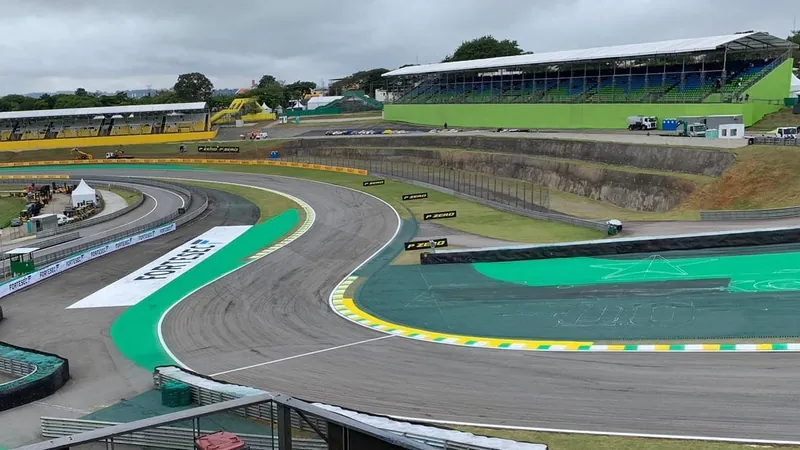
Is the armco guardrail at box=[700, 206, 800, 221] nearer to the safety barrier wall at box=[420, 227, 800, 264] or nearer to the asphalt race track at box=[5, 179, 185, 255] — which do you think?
the safety barrier wall at box=[420, 227, 800, 264]

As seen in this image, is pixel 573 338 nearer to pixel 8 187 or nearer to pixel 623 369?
pixel 623 369

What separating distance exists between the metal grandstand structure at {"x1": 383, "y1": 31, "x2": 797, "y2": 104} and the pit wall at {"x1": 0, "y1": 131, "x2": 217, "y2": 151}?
39.3 metres

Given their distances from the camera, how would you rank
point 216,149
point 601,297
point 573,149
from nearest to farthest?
point 601,297, point 573,149, point 216,149

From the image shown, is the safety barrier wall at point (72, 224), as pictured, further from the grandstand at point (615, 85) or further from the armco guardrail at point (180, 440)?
the grandstand at point (615, 85)

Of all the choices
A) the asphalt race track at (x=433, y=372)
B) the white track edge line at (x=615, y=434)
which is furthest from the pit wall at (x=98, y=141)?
the white track edge line at (x=615, y=434)

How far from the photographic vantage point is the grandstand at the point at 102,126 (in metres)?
110

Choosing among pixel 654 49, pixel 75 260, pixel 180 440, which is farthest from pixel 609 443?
pixel 654 49

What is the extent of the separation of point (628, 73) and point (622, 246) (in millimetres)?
52427

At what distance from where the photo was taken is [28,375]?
20312mm

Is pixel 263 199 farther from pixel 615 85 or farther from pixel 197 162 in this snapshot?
pixel 615 85

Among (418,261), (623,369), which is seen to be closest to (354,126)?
(418,261)

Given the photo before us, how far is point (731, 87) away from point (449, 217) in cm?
3558

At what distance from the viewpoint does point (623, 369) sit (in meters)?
19.1

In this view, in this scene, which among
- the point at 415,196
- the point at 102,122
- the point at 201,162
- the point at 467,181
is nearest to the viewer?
the point at 415,196
